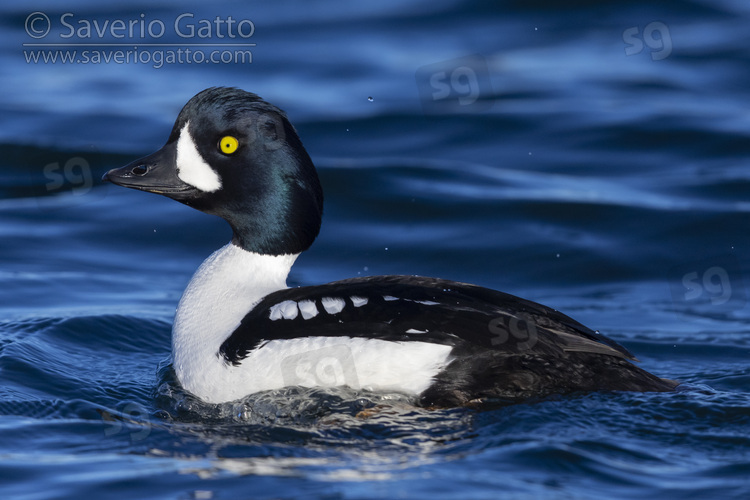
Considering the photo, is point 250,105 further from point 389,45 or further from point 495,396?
point 389,45

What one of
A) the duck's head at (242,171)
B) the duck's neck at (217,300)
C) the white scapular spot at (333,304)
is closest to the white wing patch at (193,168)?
the duck's head at (242,171)

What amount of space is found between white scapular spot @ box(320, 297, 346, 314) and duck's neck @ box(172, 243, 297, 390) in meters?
0.55

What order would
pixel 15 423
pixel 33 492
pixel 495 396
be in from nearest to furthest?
1. pixel 33 492
2. pixel 495 396
3. pixel 15 423

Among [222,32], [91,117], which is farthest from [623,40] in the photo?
[91,117]

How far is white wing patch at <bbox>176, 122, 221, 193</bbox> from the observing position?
5617 millimetres

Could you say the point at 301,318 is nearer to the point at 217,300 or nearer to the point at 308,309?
the point at 308,309

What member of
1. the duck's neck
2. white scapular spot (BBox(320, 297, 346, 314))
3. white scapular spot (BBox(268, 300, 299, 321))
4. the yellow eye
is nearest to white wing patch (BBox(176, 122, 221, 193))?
the yellow eye

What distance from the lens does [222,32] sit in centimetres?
1338

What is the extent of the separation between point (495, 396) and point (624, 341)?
2355 mm

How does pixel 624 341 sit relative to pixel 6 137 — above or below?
below

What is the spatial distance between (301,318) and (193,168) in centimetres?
111

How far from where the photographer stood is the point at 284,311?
516 cm

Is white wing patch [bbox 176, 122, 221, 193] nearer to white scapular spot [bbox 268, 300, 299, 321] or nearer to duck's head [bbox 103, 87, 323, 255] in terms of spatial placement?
duck's head [bbox 103, 87, 323, 255]

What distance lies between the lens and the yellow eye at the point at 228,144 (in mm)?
5555
